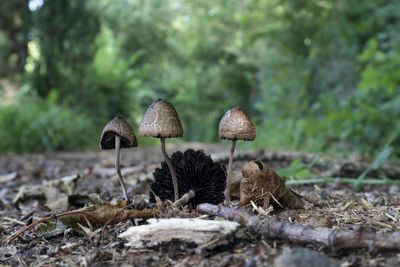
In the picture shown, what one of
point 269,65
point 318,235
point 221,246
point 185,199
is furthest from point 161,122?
point 269,65

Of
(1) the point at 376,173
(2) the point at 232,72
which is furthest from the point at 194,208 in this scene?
(2) the point at 232,72

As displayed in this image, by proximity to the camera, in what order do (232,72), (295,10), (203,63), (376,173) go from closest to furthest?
(376,173)
(295,10)
(232,72)
(203,63)

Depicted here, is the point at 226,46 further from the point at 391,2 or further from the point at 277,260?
the point at 277,260

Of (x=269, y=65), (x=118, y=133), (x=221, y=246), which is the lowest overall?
(x=221, y=246)

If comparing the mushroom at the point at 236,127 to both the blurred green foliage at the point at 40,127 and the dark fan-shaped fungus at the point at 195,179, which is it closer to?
the dark fan-shaped fungus at the point at 195,179

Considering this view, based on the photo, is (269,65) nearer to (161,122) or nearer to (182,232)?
(161,122)

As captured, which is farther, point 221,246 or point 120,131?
point 120,131
